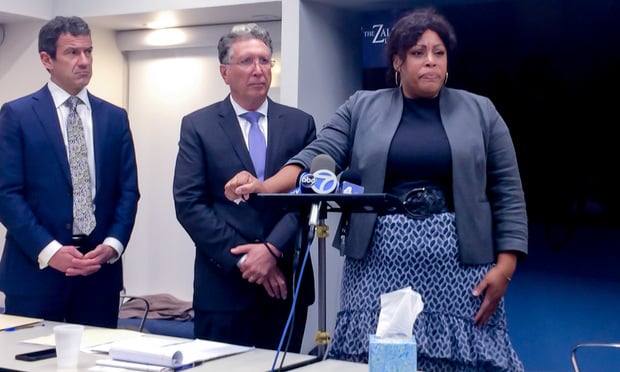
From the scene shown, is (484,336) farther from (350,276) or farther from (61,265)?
(61,265)

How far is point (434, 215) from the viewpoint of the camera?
2.50 meters

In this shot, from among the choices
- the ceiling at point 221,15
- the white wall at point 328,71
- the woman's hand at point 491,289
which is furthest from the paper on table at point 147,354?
the ceiling at point 221,15

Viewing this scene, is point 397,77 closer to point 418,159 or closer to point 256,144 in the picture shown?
point 418,159

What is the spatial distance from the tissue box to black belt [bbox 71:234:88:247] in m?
1.67

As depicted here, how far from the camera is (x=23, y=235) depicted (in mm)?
3113

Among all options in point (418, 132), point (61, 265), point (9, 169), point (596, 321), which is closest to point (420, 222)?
point (418, 132)

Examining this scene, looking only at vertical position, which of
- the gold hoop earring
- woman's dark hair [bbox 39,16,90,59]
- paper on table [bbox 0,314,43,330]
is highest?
woman's dark hair [bbox 39,16,90,59]

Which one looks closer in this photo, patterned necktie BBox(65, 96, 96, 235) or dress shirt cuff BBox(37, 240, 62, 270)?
dress shirt cuff BBox(37, 240, 62, 270)

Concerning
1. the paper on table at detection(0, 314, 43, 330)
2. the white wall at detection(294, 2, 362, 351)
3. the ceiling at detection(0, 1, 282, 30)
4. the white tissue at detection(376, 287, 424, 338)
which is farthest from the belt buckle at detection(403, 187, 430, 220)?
the ceiling at detection(0, 1, 282, 30)

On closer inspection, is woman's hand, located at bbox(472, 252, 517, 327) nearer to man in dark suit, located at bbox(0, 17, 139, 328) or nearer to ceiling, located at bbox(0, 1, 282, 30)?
man in dark suit, located at bbox(0, 17, 139, 328)

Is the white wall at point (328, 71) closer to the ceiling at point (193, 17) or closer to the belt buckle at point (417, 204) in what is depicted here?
the ceiling at point (193, 17)

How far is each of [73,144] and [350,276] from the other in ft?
4.24

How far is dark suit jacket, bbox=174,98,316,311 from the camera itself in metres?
2.99

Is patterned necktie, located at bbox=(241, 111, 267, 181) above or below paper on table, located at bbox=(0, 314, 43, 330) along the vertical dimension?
above
